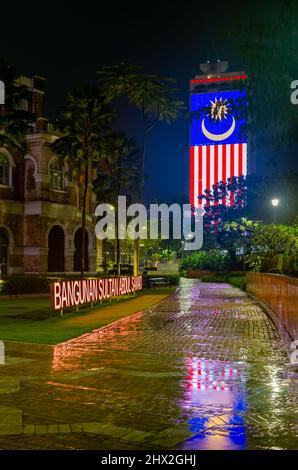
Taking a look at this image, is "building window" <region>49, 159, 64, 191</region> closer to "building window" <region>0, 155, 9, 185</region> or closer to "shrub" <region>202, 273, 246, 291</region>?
"building window" <region>0, 155, 9, 185</region>

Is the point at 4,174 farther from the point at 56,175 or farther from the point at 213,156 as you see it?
the point at 213,156

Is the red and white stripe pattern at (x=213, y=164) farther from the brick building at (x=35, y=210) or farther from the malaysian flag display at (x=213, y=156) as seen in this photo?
the brick building at (x=35, y=210)

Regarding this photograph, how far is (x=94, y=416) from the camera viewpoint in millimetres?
7449

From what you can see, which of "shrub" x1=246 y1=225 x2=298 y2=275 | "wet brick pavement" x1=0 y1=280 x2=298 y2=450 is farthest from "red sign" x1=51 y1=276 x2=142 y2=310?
"shrub" x1=246 y1=225 x2=298 y2=275

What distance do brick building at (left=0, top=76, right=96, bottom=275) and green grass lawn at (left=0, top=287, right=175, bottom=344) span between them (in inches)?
441

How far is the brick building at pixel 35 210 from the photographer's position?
3866 centimetres

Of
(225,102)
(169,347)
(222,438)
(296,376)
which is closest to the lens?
(222,438)

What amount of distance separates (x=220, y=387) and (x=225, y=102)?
4.32 meters

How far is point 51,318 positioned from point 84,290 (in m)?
2.92

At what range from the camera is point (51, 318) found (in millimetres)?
19516

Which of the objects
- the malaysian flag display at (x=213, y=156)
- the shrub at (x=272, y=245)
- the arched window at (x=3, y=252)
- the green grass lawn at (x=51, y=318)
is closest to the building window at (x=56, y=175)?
the arched window at (x=3, y=252)

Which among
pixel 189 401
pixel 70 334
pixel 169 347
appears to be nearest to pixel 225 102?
pixel 189 401

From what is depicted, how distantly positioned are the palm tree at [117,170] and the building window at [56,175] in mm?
2705

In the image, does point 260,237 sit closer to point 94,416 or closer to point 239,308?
point 239,308
